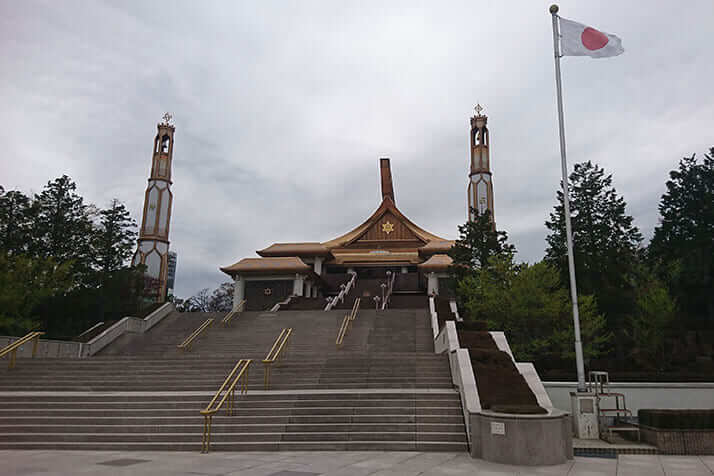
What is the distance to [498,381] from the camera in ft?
33.3

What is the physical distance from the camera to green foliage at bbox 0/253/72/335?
63.4 ft

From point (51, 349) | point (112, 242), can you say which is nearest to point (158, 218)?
point (112, 242)

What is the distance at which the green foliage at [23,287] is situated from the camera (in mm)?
19328

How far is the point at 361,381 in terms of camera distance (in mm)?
12109

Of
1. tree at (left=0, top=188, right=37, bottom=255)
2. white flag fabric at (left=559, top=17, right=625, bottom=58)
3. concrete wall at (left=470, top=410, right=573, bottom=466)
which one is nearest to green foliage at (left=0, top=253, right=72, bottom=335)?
tree at (left=0, top=188, right=37, bottom=255)

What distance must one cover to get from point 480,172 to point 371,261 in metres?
11.8

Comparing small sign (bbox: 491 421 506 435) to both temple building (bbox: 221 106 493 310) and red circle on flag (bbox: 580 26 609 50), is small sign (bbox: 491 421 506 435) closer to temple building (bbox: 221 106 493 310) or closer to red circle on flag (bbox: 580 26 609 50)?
red circle on flag (bbox: 580 26 609 50)

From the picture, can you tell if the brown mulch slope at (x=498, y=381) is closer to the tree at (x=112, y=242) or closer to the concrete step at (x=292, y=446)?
the concrete step at (x=292, y=446)

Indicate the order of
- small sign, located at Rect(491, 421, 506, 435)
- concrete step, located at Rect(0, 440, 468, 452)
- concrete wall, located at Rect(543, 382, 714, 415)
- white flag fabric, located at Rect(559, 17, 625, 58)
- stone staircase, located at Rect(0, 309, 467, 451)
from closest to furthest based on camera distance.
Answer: small sign, located at Rect(491, 421, 506, 435) → concrete step, located at Rect(0, 440, 468, 452) → stone staircase, located at Rect(0, 309, 467, 451) → white flag fabric, located at Rect(559, 17, 625, 58) → concrete wall, located at Rect(543, 382, 714, 415)

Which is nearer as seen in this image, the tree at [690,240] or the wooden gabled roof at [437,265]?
the tree at [690,240]

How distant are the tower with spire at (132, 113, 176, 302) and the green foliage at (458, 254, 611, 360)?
2568 cm

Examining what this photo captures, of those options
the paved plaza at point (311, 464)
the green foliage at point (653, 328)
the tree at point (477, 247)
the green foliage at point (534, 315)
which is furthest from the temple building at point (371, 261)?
the paved plaza at point (311, 464)

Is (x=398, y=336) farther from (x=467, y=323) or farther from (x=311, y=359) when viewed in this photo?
(x=311, y=359)

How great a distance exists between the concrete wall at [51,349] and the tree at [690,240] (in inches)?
1078
